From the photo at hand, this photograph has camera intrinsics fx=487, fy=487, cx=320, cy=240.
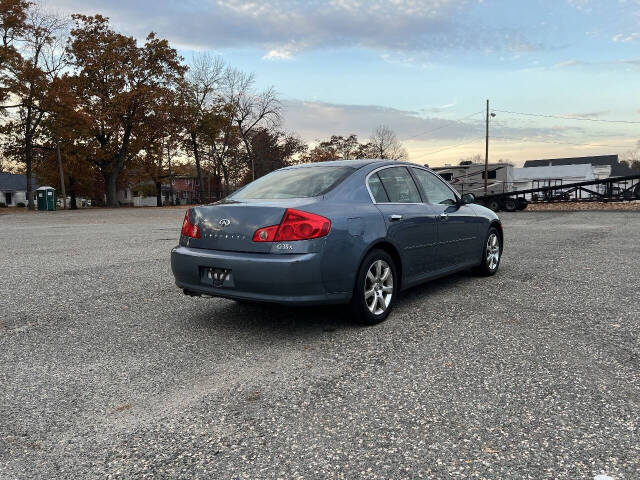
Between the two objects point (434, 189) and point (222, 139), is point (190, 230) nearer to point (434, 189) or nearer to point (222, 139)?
point (434, 189)

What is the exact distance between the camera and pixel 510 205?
2731 cm

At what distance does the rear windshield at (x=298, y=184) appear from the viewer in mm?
4449

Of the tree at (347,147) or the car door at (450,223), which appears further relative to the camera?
the tree at (347,147)

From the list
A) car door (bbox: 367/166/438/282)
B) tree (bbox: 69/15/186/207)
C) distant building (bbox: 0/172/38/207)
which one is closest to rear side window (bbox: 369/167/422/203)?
car door (bbox: 367/166/438/282)

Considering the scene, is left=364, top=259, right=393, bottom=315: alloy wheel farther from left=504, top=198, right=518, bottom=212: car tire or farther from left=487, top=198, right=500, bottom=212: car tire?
left=487, top=198, right=500, bottom=212: car tire

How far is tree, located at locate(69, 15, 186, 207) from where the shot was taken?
37.0 m

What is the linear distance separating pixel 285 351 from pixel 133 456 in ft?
5.17

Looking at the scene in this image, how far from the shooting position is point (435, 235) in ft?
17.3

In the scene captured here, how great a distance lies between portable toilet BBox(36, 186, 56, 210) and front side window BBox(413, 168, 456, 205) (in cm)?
3791

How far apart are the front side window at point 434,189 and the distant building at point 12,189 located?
93.1 m

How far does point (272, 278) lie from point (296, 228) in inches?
17.2

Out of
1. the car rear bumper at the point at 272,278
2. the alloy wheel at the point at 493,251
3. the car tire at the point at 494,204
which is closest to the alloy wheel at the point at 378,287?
the car rear bumper at the point at 272,278

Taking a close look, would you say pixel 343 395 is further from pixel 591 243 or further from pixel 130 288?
pixel 591 243

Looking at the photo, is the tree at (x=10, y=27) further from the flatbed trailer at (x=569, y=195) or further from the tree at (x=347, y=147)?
the tree at (x=347, y=147)
